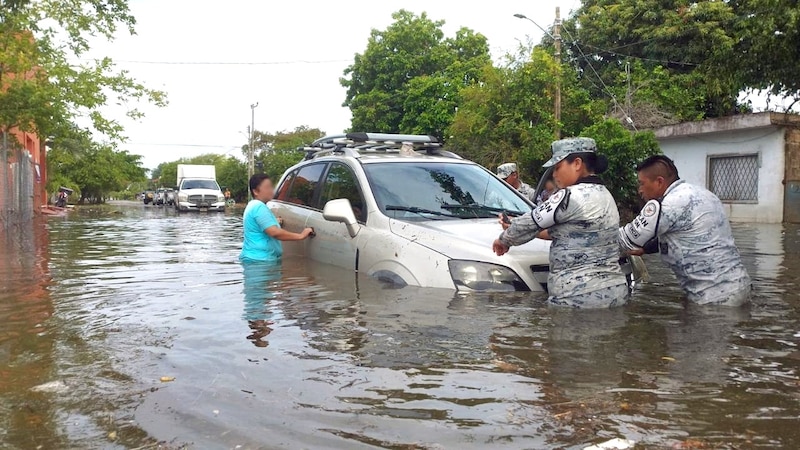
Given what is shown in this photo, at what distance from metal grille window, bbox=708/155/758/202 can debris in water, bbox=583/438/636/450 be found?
21.1m

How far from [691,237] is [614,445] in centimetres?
271

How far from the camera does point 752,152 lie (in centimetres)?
2103

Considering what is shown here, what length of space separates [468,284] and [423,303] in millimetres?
345

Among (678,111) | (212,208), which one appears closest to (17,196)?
(212,208)

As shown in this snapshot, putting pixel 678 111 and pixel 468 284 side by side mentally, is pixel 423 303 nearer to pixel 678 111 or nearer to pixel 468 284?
pixel 468 284

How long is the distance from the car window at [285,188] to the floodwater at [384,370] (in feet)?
6.50

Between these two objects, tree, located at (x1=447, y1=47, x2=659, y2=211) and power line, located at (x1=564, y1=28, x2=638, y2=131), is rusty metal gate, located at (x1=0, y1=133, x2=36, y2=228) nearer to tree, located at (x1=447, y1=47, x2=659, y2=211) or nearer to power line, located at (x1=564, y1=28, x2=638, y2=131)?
tree, located at (x1=447, y1=47, x2=659, y2=211)

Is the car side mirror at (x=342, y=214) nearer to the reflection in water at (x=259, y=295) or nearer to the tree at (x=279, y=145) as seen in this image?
the reflection in water at (x=259, y=295)

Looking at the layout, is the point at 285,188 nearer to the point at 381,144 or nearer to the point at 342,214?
the point at 381,144

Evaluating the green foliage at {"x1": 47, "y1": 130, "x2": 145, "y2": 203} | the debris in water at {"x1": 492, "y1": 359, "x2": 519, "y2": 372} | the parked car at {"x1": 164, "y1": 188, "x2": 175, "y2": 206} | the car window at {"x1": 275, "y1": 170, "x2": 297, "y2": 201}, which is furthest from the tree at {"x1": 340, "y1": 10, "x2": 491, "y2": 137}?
the debris in water at {"x1": 492, "y1": 359, "x2": 519, "y2": 372}

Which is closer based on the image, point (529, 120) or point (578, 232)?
point (578, 232)

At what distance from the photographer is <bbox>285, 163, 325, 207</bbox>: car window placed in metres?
7.00

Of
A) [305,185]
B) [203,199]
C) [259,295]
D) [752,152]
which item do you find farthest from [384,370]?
[203,199]

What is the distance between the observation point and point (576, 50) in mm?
31594
